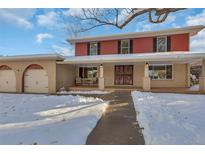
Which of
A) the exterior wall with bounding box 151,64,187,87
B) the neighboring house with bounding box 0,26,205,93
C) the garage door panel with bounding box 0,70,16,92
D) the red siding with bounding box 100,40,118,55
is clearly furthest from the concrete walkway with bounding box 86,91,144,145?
the garage door panel with bounding box 0,70,16,92

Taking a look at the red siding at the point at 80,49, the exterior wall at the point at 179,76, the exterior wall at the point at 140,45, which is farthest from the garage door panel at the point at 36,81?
the exterior wall at the point at 179,76

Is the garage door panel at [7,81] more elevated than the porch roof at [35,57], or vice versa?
the porch roof at [35,57]

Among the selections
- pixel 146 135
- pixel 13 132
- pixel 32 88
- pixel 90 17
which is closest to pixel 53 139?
pixel 13 132

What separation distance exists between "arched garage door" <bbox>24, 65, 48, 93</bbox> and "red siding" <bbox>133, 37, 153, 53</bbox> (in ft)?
28.9

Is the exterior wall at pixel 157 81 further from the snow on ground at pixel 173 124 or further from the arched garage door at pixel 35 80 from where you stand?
the snow on ground at pixel 173 124

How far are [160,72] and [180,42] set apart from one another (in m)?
3.11

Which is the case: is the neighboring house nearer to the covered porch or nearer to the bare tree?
the covered porch

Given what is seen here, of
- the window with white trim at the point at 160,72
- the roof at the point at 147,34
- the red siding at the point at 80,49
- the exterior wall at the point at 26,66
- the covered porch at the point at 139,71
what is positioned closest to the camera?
the covered porch at the point at 139,71

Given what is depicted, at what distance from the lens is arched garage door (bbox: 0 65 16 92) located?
18.2 m

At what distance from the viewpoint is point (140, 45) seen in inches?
695

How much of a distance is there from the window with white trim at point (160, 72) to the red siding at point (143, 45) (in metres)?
1.66

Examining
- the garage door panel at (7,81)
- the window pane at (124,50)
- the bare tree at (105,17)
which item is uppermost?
the bare tree at (105,17)

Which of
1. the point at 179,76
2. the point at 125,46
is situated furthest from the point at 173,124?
the point at 125,46

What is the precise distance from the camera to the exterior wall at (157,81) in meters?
16.3
